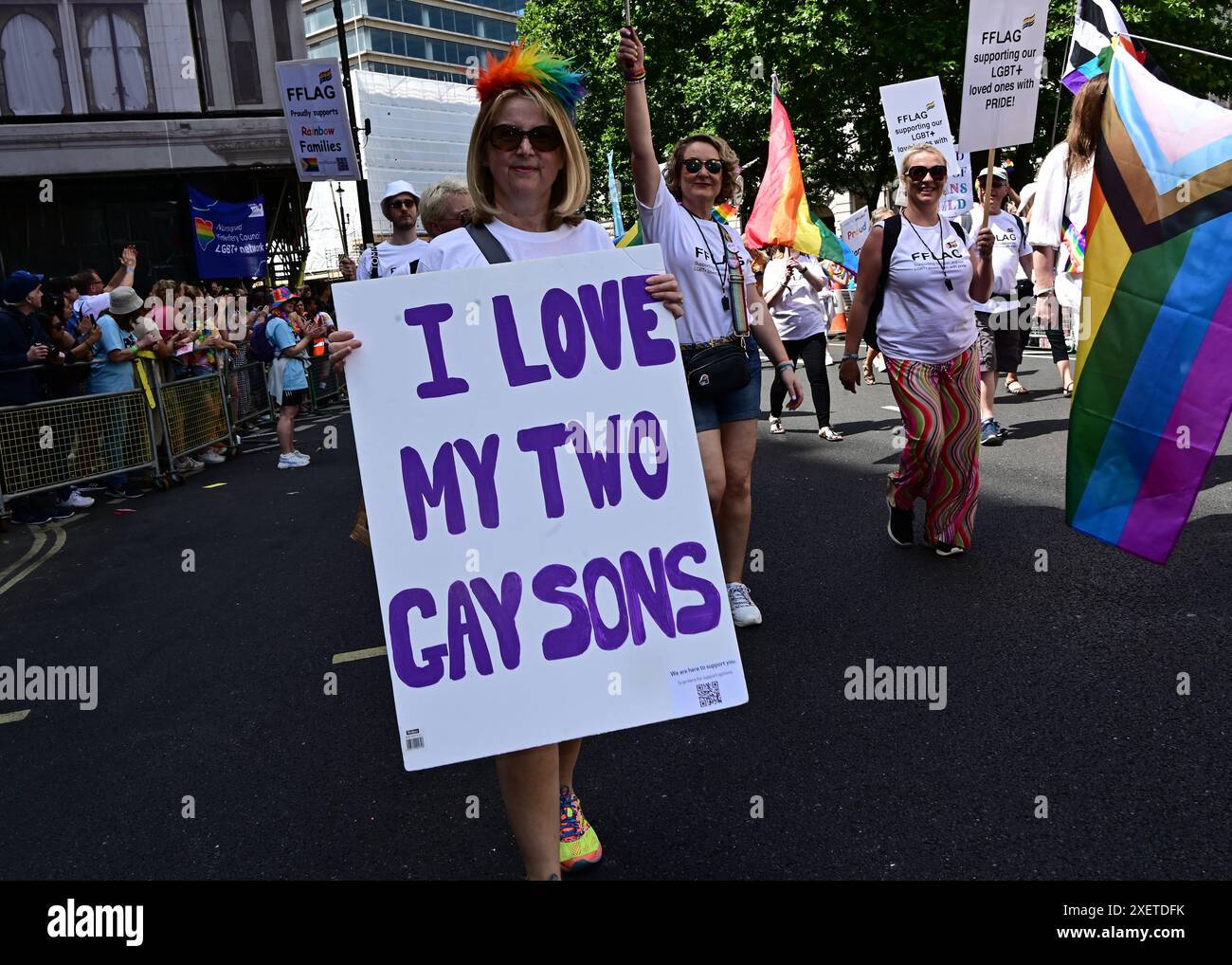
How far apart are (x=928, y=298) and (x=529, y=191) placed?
3.13 metres

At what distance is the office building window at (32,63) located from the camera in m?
21.3

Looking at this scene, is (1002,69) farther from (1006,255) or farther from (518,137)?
(1006,255)

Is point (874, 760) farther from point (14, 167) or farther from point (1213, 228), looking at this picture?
point (14, 167)

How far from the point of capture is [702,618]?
7.77 feet

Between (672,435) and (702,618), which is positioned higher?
(672,435)

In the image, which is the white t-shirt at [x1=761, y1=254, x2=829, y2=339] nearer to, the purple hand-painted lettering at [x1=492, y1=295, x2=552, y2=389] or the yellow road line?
the yellow road line

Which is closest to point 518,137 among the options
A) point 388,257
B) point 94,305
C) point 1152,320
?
point 1152,320

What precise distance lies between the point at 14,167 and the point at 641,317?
22.4m

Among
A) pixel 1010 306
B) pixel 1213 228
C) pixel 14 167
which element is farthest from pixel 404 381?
pixel 14 167

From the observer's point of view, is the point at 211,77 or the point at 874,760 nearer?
the point at 874,760

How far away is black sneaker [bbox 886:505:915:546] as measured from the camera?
582 centimetres

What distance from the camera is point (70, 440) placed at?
9.44 metres

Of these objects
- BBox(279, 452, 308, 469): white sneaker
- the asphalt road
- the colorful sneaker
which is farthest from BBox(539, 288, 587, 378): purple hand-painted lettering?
BBox(279, 452, 308, 469): white sneaker

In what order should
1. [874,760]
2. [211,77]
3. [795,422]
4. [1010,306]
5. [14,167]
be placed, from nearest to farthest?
[874,760], [1010,306], [795,422], [14,167], [211,77]
